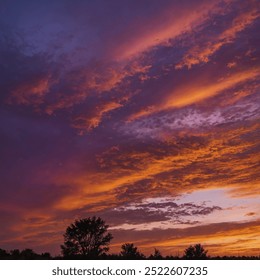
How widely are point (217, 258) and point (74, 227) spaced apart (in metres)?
67.0

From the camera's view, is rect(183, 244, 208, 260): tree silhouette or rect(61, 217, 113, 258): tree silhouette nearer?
rect(183, 244, 208, 260): tree silhouette

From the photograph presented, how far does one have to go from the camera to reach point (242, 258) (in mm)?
15969

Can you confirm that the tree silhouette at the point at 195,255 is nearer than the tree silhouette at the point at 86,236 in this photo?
Yes

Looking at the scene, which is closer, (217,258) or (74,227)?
(217,258)

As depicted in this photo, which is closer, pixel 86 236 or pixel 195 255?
pixel 195 255
